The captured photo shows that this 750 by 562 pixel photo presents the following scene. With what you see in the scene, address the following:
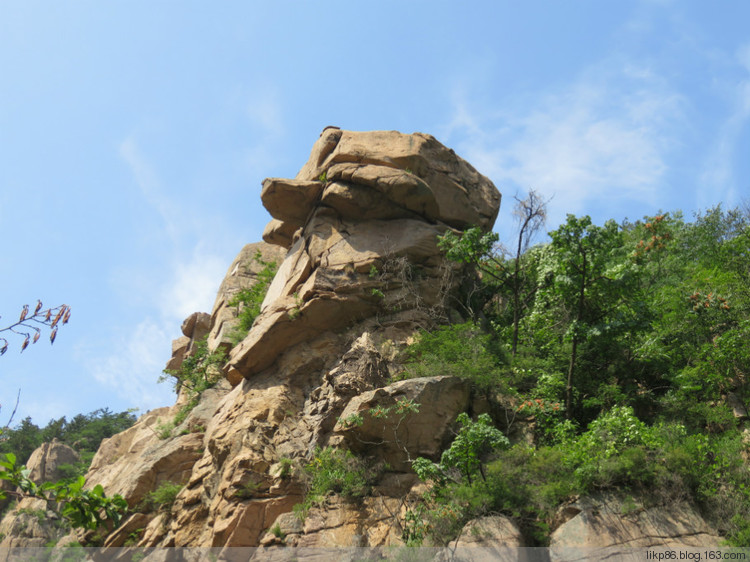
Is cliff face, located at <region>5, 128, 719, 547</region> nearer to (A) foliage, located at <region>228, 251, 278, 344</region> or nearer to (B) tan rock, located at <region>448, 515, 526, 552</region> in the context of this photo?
(B) tan rock, located at <region>448, 515, 526, 552</region>

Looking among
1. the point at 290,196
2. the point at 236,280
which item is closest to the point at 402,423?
the point at 290,196

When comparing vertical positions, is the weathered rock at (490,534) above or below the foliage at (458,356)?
below

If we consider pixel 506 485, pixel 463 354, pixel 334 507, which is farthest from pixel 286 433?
pixel 506 485

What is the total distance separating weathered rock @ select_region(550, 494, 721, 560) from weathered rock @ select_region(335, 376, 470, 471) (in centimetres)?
338

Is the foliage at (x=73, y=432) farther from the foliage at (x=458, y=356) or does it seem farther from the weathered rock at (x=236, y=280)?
the foliage at (x=458, y=356)

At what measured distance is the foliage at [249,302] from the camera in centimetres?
2181

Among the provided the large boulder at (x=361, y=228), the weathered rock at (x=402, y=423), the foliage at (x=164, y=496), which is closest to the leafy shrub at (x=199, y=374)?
the large boulder at (x=361, y=228)

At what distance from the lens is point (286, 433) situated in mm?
15180

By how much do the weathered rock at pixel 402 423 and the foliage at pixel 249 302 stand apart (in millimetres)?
8484

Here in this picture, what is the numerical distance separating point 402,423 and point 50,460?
89.6 ft

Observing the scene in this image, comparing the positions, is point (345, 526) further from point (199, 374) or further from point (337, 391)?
point (199, 374)

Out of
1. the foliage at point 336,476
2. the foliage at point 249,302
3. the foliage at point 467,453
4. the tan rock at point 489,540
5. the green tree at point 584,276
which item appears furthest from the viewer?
the foliage at point 249,302

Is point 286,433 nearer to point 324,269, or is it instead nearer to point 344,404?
point 344,404

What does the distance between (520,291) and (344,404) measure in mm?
7134
